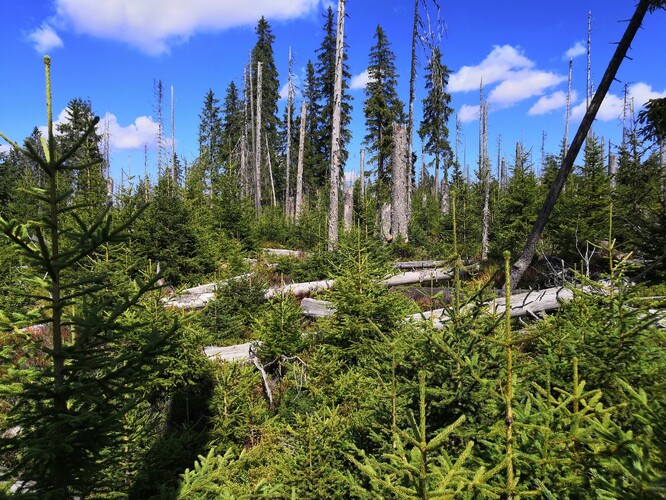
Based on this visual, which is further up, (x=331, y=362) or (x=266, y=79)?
(x=266, y=79)

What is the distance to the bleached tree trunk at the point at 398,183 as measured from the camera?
54.2 feet

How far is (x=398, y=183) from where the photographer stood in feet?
53.9

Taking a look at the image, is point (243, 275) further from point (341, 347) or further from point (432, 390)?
point (432, 390)

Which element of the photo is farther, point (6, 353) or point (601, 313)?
point (601, 313)

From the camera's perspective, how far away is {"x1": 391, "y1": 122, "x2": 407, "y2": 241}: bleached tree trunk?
1653 centimetres

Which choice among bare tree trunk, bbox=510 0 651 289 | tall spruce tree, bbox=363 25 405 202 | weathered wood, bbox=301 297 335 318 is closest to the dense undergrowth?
weathered wood, bbox=301 297 335 318

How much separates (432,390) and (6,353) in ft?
10.2

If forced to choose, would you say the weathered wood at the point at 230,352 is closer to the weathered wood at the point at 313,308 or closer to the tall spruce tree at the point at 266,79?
the weathered wood at the point at 313,308

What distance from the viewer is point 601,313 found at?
3.73 m

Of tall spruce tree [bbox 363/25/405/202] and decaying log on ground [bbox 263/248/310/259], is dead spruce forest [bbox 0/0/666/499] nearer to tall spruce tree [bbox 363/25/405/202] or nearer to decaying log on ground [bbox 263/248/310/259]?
decaying log on ground [bbox 263/248/310/259]

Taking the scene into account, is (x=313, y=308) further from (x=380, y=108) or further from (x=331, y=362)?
(x=380, y=108)

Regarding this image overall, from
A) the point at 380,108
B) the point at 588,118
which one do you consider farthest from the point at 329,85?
the point at 588,118

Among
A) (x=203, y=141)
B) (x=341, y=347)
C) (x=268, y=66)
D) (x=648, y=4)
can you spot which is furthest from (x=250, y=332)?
(x=203, y=141)

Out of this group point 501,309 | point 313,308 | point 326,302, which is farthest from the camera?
point 326,302
